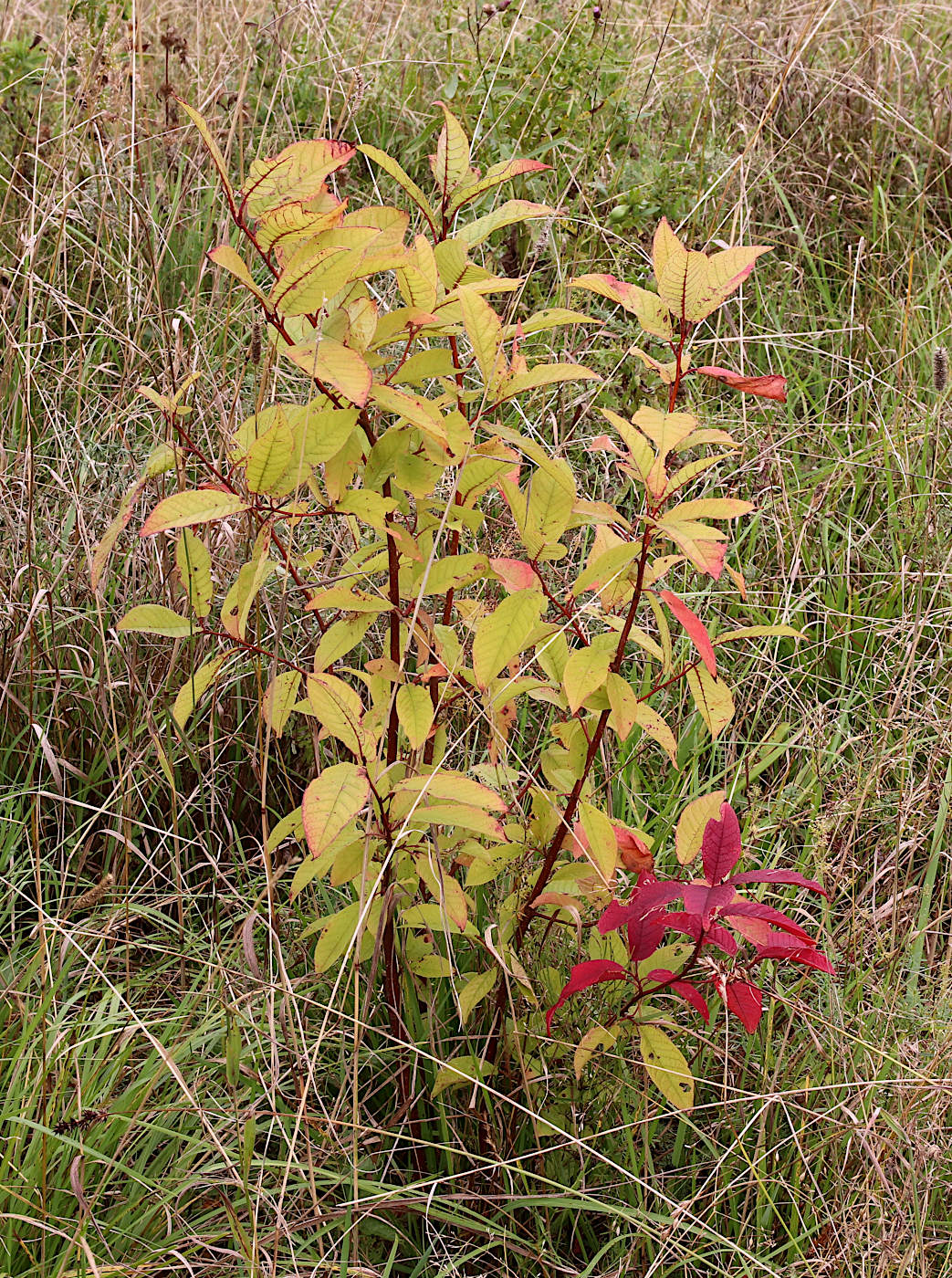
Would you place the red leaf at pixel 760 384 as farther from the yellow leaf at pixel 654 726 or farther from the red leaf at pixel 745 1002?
the red leaf at pixel 745 1002

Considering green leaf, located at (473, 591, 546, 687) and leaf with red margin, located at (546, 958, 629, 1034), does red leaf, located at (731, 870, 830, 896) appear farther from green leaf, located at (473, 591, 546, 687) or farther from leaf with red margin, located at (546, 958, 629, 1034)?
green leaf, located at (473, 591, 546, 687)

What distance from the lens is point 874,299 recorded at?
9.71 ft

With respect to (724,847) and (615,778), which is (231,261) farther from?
(615,778)

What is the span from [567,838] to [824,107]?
2.77 m

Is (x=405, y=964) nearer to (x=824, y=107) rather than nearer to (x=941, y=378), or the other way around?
(x=941, y=378)

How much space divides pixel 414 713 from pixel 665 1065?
0.54m

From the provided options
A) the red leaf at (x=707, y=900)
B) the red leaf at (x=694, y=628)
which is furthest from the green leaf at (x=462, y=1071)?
the red leaf at (x=694, y=628)

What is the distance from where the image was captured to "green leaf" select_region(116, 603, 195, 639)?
1375mm

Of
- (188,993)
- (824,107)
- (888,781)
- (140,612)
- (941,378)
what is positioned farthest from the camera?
(824,107)

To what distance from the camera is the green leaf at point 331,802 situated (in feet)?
3.74

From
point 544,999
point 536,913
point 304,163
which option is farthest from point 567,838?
point 304,163

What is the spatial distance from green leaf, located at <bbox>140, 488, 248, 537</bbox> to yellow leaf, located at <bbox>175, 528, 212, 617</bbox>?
0.15m

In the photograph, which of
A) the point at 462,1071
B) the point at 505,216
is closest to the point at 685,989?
the point at 462,1071

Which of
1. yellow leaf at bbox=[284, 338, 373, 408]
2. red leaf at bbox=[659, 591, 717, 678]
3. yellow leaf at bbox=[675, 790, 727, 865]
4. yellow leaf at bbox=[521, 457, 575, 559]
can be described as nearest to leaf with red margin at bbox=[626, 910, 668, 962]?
yellow leaf at bbox=[675, 790, 727, 865]
